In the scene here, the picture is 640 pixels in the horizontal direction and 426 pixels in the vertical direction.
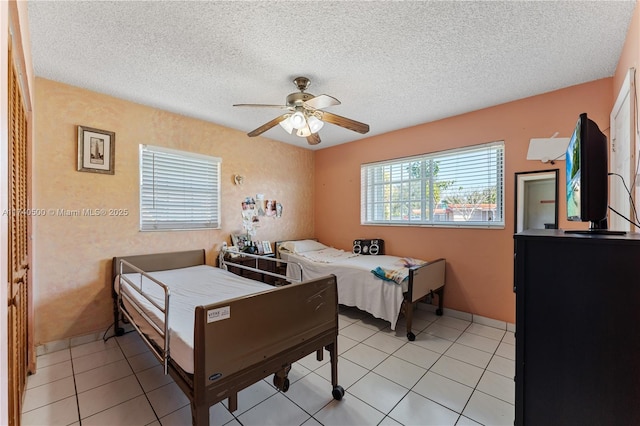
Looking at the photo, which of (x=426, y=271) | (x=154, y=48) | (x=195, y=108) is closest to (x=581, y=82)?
(x=426, y=271)

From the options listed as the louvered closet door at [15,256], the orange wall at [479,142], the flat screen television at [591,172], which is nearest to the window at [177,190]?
the louvered closet door at [15,256]

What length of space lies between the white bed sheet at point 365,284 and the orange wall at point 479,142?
1.81 feet

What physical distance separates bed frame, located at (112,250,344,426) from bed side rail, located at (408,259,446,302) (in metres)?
1.17

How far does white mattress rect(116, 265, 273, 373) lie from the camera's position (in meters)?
1.52

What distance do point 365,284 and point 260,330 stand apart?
6.08 feet

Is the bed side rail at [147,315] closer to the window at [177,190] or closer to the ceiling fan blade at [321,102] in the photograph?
the window at [177,190]

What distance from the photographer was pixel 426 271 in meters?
3.04

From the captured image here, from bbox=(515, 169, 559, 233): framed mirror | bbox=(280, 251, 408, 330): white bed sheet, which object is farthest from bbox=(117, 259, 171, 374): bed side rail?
bbox=(515, 169, 559, 233): framed mirror

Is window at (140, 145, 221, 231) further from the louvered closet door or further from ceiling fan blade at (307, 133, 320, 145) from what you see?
ceiling fan blade at (307, 133, 320, 145)

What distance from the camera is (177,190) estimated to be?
11.0ft

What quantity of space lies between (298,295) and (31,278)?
2387 mm

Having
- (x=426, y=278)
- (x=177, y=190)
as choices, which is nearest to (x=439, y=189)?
(x=426, y=278)

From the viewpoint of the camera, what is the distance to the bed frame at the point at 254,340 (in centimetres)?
134

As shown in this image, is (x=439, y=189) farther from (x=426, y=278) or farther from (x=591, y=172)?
(x=591, y=172)
